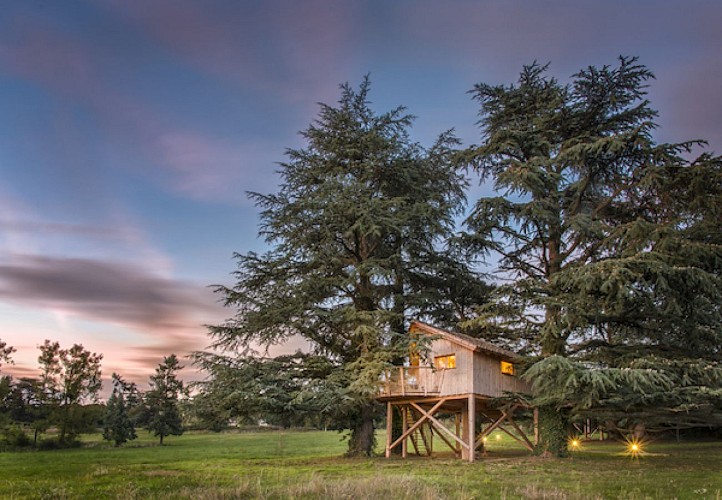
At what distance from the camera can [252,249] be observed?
26.2 meters

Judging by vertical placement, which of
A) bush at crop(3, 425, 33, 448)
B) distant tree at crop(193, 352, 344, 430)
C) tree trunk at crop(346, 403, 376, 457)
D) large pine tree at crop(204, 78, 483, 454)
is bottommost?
bush at crop(3, 425, 33, 448)

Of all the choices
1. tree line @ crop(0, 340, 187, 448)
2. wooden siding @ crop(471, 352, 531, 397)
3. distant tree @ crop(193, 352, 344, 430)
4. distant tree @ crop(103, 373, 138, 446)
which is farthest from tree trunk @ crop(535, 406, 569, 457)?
distant tree @ crop(103, 373, 138, 446)

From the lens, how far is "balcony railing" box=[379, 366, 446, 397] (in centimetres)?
2403

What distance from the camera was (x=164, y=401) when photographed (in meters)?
53.2

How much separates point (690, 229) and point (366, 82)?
16306 millimetres

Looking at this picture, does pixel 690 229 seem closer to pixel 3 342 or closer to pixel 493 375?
pixel 493 375

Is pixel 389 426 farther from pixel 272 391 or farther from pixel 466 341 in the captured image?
pixel 272 391

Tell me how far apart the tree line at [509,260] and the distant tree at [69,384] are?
24811mm

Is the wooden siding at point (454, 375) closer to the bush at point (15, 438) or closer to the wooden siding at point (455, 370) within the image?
the wooden siding at point (455, 370)

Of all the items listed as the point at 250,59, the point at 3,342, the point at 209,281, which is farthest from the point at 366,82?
the point at 3,342

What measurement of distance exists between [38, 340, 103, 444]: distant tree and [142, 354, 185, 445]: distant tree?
9.30 m

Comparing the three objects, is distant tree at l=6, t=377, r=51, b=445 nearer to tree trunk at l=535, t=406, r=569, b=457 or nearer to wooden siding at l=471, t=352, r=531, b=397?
wooden siding at l=471, t=352, r=531, b=397

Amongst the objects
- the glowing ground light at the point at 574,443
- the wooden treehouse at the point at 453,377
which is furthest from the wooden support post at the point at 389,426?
the glowing ground light at the point at 574,443

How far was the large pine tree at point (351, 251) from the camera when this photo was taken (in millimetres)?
24359
